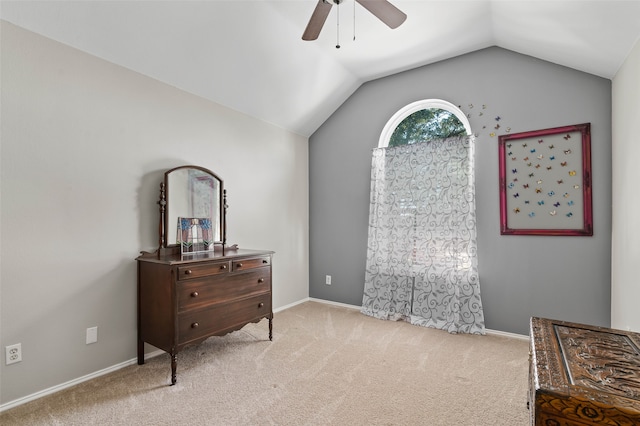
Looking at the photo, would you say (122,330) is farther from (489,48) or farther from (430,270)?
(489,48)

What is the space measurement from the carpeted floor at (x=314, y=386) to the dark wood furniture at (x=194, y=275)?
9.2 inches

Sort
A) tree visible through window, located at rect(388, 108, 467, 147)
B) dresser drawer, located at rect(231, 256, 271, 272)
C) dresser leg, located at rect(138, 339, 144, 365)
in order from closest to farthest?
1. dresser leg, located at rect(138, 339, 144, 365)
2. dresser drawer, located at rect(231, 256, 271, 272)
3. tree visible through window, located at rect(388, 108, 467, 147)

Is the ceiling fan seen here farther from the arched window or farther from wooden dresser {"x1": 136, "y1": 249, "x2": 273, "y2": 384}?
wooden dresser {"x1": 136, "y1": 249, "x2": 273, "y2": 384}

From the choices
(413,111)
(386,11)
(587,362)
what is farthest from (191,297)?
(413,111)

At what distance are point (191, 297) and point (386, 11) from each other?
245cm

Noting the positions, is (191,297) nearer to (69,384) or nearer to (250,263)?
(250,263)

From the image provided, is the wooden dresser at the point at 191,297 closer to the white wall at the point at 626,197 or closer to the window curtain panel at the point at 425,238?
the window curtain panel at the point at 425,238

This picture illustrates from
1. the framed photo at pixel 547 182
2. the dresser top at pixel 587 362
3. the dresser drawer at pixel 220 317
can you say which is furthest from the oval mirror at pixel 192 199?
the framed photo at pixel 547 182

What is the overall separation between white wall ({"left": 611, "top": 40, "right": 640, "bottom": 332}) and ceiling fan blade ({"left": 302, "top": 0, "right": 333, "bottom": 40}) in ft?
6.63

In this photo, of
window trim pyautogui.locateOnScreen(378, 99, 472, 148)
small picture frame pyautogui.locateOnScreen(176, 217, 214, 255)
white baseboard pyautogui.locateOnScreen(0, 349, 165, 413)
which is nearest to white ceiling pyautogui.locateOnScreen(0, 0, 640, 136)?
window trim pyautogui.locateOnScreen(378, 99, 472, 148)

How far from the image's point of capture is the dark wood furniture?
2348 mm

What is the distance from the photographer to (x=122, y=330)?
2.53 metres

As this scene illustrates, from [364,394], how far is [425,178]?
2391mm

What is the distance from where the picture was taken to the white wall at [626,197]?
6.85 ft
